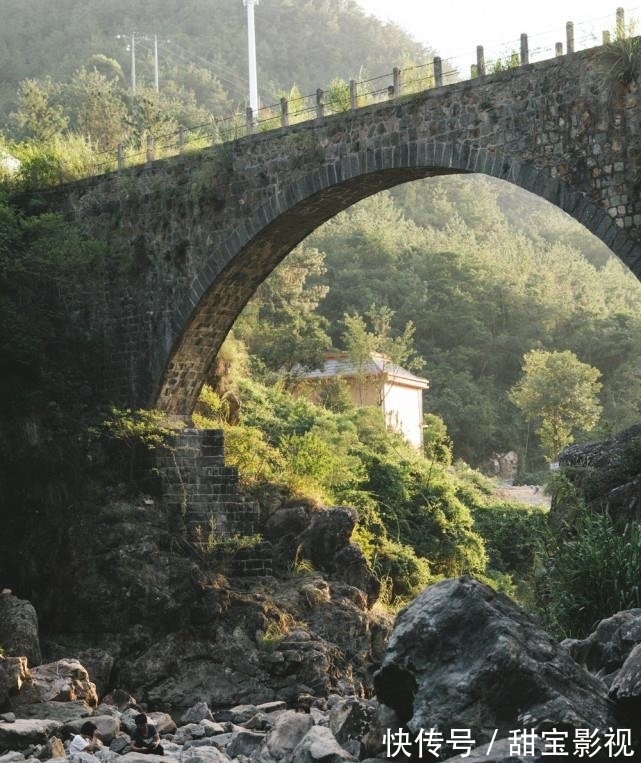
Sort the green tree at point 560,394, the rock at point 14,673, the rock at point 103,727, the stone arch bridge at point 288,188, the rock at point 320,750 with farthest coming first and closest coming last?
the green tree at point 560,394
the stone arch bridge at point 288,188
the rock at point 14,673
the rock at point 103,727
the rock at point 320,750

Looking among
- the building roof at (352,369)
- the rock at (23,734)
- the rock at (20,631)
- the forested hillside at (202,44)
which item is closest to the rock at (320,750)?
the rock at (23,734)

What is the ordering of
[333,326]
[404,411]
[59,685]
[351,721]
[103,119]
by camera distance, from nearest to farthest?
[351,721]
[59,685]
[404,411]
[103,119]
[333,326]

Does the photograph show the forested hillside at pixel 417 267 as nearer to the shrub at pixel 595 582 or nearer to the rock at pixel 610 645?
the shrub at pixel 595 582

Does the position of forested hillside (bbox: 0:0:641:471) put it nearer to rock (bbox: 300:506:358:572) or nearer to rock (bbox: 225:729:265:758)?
rock (bbox: 300:506:358:572)

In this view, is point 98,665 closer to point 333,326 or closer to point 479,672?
point 479,672

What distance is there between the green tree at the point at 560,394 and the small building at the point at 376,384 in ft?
22.5

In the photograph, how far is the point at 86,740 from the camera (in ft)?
44.8

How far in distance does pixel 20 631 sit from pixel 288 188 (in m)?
7.57

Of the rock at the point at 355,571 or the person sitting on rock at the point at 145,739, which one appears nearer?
the person sitting on rock at the point at 145,739

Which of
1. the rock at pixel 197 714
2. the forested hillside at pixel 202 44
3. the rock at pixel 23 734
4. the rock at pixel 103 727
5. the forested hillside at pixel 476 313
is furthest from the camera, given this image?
the forested hillside at pixel 202 44

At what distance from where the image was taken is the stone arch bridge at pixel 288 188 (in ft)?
55.0

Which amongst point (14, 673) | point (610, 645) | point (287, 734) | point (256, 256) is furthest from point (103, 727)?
point (256, 256)

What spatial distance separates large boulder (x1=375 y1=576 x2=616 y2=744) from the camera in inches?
310

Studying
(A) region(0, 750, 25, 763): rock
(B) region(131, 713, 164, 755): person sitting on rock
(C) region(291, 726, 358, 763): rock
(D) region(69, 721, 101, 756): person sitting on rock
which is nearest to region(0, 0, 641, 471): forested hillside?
(D) region(69, 721, 101, 756): person sitting on rock
